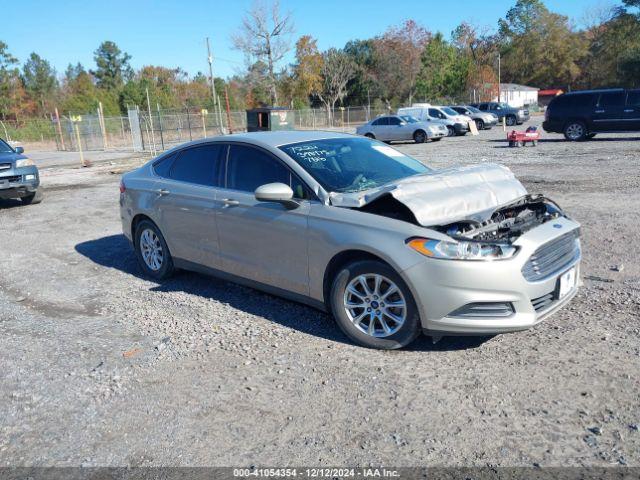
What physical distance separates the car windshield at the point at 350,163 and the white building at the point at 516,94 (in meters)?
72.6

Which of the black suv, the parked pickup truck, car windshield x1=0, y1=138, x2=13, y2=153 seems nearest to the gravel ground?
car windshield x1=0, y1=138, x2=13, y2=153

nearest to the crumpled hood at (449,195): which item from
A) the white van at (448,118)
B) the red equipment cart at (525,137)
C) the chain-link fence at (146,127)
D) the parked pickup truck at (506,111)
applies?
the red equipment cart at (525,137)

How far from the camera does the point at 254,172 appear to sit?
199 inches

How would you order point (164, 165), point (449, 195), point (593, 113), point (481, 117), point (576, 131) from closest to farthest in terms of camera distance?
point (449, 195), point (164, 165), point (593, 113), point (576, 131), point (481, 117)

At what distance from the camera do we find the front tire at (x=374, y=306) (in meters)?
4.02

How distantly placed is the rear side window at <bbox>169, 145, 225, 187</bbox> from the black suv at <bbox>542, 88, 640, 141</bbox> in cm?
1893

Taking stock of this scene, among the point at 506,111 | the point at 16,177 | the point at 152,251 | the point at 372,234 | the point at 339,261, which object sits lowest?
the point at 152,251

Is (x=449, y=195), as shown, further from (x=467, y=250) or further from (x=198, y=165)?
(x=198, y=165)

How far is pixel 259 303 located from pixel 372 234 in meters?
1.75

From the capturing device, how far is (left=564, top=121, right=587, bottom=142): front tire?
830 inches

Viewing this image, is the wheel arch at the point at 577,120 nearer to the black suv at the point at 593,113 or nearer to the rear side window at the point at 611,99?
the black suv at the point at 593,113

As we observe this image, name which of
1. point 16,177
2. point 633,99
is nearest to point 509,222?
point 16,177

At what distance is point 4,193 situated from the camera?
1151 centimetres

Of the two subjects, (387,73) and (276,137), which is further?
(387,73)
